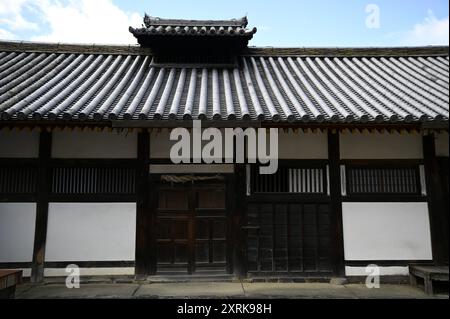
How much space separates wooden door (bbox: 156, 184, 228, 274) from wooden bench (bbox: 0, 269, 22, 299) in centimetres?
253

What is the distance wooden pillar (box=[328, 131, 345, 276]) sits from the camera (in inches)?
279

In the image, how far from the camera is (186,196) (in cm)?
727

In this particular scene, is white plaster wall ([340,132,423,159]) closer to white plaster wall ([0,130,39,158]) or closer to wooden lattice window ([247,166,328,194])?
wooden lattice window ([247,166,328,194])

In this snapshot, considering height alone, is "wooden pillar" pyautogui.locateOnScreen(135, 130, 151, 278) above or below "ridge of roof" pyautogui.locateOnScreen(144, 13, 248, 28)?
below

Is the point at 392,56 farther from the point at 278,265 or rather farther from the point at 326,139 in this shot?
the point at 278,265

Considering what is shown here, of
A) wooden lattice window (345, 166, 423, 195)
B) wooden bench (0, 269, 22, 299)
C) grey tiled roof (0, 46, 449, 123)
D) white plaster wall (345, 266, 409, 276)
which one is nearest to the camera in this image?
wooden bench (0, 269, 22, 299)

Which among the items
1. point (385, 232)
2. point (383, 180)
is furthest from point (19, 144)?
point (385, 232)

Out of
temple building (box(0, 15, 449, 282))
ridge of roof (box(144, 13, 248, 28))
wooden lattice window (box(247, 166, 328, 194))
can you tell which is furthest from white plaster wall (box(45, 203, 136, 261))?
ridge of roof (box(144, 13, 248, 28))

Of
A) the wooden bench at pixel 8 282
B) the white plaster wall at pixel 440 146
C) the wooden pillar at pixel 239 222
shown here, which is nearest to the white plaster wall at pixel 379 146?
the white plaster wall at pixel 440 146

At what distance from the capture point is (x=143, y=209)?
23.3ft

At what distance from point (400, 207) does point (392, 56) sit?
535cm

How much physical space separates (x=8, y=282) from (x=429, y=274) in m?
7.03

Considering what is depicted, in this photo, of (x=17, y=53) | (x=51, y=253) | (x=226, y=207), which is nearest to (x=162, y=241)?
(x=226, y=207)

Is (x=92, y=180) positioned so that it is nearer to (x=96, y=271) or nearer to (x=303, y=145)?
(x=96, y=271)
